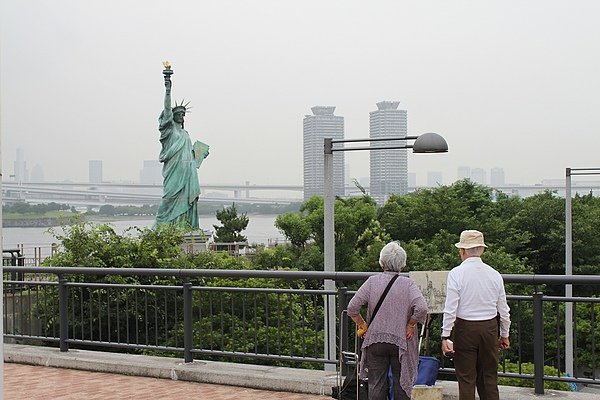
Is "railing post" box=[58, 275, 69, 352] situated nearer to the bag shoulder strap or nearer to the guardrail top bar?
the guardrail top bar

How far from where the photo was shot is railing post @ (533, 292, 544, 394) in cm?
843

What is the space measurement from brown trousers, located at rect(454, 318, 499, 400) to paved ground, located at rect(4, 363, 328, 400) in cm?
209

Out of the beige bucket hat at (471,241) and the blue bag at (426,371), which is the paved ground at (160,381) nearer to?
the blue bag at (426,371)

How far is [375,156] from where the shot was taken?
105 m

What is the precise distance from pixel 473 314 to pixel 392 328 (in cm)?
76

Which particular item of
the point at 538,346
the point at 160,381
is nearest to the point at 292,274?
the point at 160,381

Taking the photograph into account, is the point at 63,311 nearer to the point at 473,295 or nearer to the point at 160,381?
the point at 160,381

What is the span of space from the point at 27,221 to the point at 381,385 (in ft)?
229

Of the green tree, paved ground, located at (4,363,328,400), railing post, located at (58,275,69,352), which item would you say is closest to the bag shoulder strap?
paved ground, located at (4,363,328,400)

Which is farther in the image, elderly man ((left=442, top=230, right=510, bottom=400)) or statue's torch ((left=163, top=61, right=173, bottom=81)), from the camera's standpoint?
statue's torch ((left=163, top=61, right=173, bottom=81))

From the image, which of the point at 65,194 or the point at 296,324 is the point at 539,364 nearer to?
the point at 296,324

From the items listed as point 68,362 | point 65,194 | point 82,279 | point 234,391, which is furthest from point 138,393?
point 65,194

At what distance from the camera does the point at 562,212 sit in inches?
2190

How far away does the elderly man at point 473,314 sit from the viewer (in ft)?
23.6
